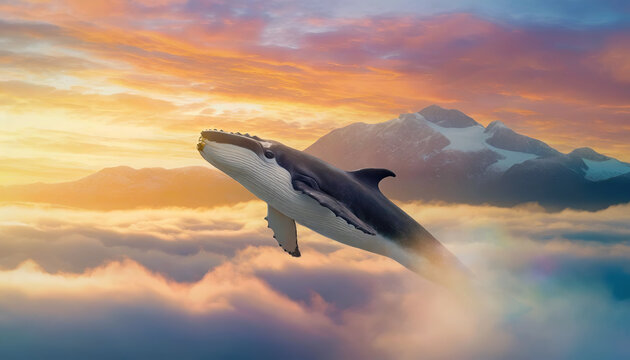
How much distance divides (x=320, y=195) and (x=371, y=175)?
2.28 m

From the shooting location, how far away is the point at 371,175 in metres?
13.4

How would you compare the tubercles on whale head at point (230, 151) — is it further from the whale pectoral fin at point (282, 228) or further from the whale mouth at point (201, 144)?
the whale pectoral fin at point (282, 228)

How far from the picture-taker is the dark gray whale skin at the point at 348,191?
39.2ft

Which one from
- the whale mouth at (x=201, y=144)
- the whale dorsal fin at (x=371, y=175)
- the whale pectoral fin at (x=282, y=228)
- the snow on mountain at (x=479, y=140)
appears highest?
the snow on mountain at (x=479, y=140)

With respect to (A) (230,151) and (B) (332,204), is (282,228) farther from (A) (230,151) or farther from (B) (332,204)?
(A) (230,151)

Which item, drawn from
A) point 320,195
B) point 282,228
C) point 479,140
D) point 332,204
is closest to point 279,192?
point 320,195

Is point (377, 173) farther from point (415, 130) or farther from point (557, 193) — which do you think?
point (415, 130)

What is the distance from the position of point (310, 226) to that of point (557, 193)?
139971 millimetres

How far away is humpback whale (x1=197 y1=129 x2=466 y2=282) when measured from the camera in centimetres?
1195

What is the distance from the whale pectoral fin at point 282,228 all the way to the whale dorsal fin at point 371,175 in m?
2.18

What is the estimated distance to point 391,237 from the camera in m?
12.8

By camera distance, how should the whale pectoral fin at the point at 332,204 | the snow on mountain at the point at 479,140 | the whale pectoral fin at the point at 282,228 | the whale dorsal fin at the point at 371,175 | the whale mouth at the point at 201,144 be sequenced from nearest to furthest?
the whale pectoral fin at the point at 332,204 < the whale mouth at the point at 201,144 < the whale dorsal fin at the point at 371,175 < the whale pectoral fin at the point at 282,228 < the snow on mountain at the point at 479,140

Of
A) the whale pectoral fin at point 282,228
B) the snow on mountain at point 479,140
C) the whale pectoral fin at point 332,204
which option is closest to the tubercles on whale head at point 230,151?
the whale pectoral fin at point 332,204

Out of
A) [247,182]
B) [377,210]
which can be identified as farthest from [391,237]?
[247,182]
